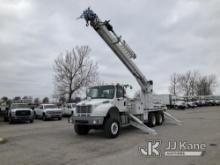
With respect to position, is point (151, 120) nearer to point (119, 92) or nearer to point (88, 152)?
point (119, 92)

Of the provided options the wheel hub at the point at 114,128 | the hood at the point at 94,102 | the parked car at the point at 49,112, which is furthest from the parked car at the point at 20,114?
the wheel hub at the point at 114,128

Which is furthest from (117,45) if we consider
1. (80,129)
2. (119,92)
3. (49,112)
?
(49,112)

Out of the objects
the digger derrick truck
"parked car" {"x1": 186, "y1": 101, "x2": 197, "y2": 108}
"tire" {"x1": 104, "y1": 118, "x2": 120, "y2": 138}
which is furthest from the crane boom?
"parked car" {"x1": 186, "y1": 101, "x2": 197, "y2": 108}

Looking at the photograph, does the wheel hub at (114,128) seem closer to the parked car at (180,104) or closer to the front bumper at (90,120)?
the front bumper at (90,120)

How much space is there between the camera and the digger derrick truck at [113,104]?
548 inches

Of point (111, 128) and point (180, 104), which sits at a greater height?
point (180, 104)

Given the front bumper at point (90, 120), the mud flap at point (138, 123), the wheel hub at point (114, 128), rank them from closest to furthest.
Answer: the front bumper at point (90, 120)
the wheel hub at point (114, 128)
the mud flap at point (138, 123)

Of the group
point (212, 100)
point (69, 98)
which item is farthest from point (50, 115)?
point (212, 100)

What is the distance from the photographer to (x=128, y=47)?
17297mm

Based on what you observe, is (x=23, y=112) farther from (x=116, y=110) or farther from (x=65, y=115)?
(x=116, y=110)

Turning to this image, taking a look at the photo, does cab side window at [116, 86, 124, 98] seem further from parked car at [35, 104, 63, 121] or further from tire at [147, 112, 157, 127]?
parked car at [35, 104, 63, 121]

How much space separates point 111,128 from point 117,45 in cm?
500

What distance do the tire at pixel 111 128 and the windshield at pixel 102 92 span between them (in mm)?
1540

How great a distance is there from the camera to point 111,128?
13.8m
